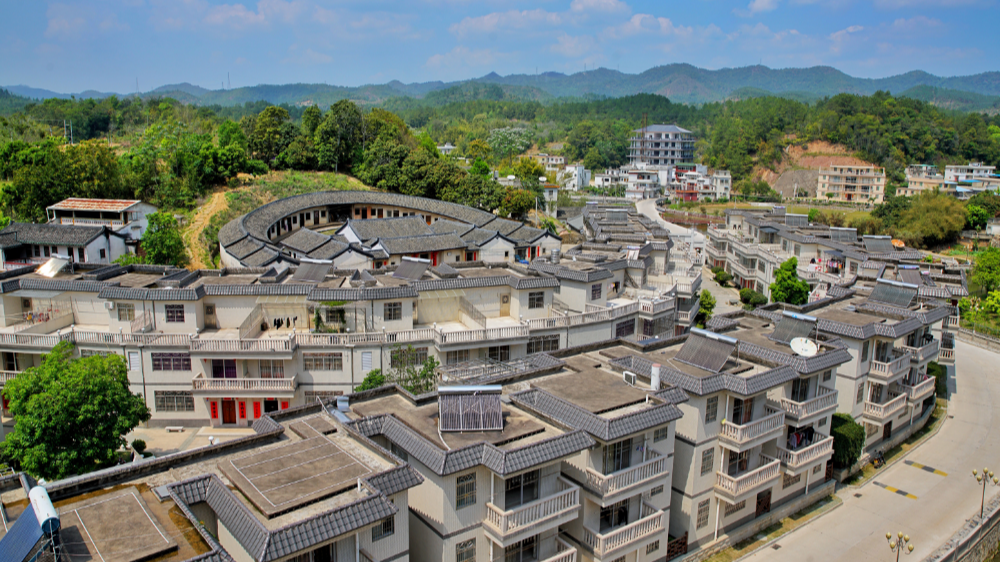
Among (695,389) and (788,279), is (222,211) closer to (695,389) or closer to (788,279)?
(788,279)

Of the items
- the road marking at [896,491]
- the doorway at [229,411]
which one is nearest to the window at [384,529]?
the doorway at [229,411]

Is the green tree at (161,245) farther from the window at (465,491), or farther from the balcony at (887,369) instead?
the balcony at (887,369)

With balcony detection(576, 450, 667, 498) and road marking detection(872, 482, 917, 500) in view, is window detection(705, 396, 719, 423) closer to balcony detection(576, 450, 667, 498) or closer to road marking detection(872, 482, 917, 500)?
balcony detection(576, 450, 667, 498)

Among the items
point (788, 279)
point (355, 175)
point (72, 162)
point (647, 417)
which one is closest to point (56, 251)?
point (72, 162)

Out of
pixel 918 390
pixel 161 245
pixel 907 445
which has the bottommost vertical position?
pixel 907 445

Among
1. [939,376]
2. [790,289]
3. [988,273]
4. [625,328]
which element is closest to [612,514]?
[625,328]

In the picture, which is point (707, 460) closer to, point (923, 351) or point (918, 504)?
point (918, 504)

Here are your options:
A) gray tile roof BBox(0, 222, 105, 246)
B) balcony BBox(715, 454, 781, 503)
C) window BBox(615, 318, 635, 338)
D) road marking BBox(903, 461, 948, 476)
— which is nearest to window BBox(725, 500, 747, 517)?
balcony BBox(715, 454, 781, 503)

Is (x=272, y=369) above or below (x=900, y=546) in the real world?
above
